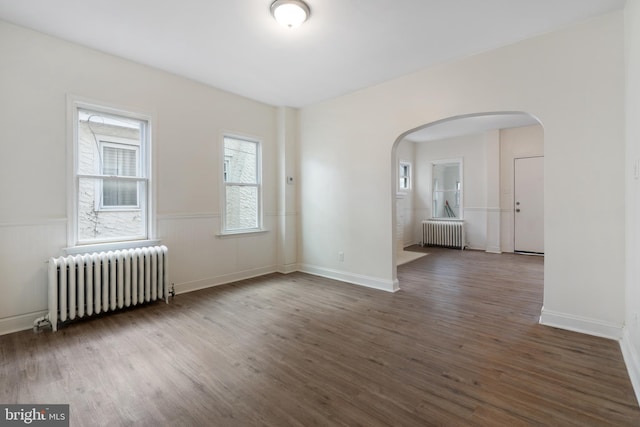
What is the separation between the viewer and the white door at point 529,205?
6.39 metres

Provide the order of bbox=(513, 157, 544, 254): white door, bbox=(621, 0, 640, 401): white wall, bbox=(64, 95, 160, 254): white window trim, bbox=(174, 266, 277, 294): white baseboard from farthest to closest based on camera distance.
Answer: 1. bbox=(513, 157, 544, 254): white door
2. bbox=(174, 266, 277, 294): white baseboard
3. bbox=(64, 95, 160, 254): white window trim
4. bbox=(621, 0, 640, 401): white wall

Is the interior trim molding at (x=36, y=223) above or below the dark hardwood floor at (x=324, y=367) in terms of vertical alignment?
above

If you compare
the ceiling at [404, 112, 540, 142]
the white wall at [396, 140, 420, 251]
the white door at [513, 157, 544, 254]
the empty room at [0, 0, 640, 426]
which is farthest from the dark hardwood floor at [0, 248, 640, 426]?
the white wall at [396, 140, 420, 251]

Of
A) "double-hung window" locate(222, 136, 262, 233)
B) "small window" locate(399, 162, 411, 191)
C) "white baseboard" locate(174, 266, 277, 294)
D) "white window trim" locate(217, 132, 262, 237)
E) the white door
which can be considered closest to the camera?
"white baseboard" locate(174, 266, 277, 294)

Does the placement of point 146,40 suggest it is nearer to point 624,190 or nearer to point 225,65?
point 225,65

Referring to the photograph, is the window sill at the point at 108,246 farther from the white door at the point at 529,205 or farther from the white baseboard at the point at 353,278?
the white door at the point at 529,205

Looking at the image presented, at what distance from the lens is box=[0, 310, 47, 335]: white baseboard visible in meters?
2.75

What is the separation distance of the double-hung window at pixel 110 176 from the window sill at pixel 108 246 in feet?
0.25

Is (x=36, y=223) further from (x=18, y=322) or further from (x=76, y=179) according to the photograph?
(x=18, y=322)

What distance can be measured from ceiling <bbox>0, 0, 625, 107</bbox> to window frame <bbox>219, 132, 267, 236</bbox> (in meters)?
1.04

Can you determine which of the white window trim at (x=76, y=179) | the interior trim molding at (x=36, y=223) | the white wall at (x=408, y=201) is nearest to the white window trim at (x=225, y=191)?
the white window trim at (x=76, y=179)

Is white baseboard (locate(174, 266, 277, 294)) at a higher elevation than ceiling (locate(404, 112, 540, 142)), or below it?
below

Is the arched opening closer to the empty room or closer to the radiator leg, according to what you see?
the empty room

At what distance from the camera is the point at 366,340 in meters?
2.61
